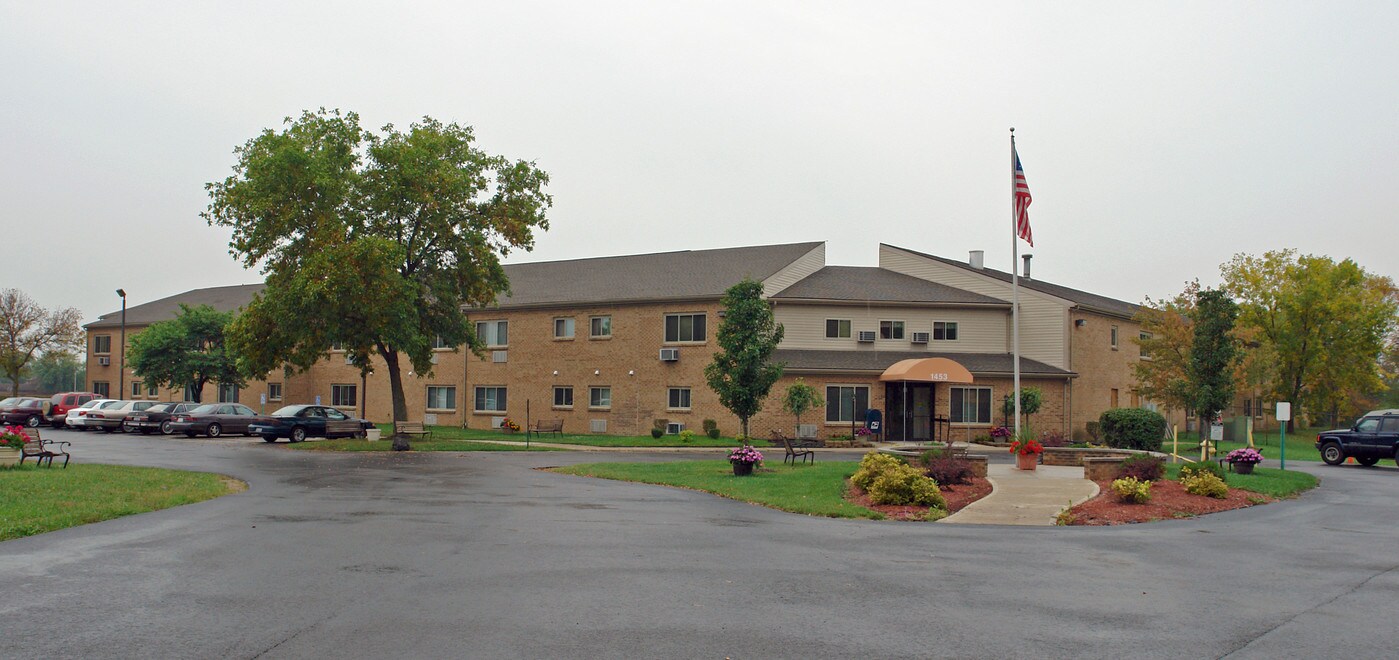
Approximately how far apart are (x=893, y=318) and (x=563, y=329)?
14923 millimetres

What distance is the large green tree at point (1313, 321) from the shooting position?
5425 centimetres

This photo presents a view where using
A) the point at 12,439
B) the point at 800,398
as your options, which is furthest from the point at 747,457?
the point at 12,439

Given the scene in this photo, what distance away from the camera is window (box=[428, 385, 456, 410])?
47094 millimetres

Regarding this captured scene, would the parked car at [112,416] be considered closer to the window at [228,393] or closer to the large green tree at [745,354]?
the window at [228,393]

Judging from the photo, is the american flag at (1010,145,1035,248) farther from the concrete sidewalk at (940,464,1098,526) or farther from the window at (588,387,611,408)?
the window at (588,387,611,408)

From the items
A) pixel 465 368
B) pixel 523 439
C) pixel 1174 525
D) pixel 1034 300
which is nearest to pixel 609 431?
pixel 523 439

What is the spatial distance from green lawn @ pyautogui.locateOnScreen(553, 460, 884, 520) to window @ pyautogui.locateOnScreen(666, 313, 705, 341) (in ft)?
49.3

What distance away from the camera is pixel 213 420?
38469 millimetres

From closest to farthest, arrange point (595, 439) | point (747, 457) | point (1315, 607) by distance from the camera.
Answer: point (1315, 607) → point (747, 457) → point (595, 439)

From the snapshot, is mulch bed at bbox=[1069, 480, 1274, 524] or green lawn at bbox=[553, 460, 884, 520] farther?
green lawn at bbox=[553, 460, 884, 520]

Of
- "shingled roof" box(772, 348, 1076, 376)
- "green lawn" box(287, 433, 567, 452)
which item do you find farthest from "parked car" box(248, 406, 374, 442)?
"shingled roof" box(772, 348, 1076, 376)

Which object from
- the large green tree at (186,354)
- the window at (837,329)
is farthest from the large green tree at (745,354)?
the large green tree at (186,354)

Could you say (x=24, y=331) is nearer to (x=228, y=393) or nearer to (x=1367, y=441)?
(x=228, y=393)

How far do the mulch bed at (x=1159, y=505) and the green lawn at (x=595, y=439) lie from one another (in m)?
Result: 19.6
